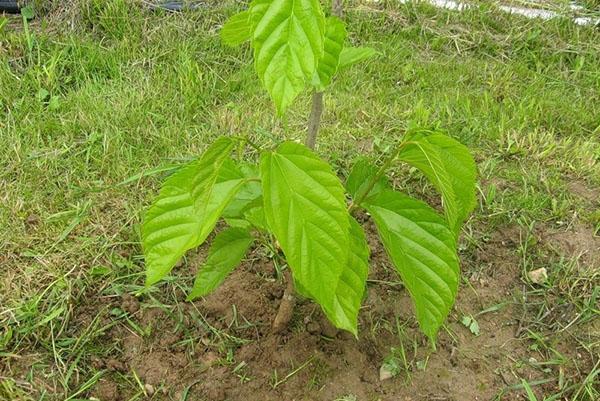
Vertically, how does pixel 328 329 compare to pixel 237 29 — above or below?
below

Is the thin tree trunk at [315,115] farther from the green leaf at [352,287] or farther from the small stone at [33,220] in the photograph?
the small stone at [33,220]

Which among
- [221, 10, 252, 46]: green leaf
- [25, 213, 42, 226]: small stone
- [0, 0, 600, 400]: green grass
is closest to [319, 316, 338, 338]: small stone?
[0, 0, 600, 400]: green grass

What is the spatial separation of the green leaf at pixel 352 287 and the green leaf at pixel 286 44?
46 centimetres

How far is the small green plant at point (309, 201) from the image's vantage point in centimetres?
96

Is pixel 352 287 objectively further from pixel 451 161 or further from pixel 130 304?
pixel 130 304

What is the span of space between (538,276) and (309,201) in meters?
1.16

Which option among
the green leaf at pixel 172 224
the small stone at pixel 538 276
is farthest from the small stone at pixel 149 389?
the small stone at pixel 538 276

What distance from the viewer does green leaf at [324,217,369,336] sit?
1347mm

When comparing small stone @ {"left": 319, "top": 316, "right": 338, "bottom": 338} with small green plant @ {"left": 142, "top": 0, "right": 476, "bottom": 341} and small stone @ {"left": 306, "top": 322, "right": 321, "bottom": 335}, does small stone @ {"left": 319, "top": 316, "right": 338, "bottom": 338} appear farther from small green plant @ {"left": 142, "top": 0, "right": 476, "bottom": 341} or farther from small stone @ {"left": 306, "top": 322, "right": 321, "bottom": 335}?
small green plant @ {"left": 142, "top": 0, "right": 476, "bottom": 341}

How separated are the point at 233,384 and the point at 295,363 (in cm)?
17

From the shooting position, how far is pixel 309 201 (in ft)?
3.69

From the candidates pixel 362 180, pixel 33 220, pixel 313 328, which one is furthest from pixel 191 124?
pixel 362 180

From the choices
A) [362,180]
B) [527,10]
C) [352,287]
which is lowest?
[527,10]

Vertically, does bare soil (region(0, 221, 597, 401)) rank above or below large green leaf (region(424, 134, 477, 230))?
below
